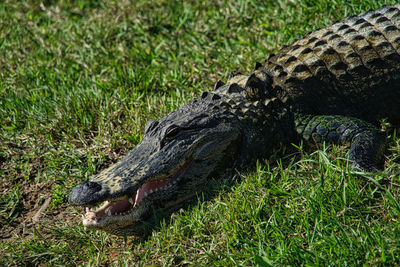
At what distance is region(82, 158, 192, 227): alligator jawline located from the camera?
354cm

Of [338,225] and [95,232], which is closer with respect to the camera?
[338,225]

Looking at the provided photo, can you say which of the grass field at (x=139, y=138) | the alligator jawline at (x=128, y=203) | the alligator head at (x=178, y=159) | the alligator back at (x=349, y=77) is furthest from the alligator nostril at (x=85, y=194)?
the alligator back at (x=349, y=77)

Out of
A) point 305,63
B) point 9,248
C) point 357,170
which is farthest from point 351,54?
point 9,248

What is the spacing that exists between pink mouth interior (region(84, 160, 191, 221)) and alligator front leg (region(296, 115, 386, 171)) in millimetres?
1082

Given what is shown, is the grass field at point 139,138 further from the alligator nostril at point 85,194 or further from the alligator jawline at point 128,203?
the alligator nostril at point 85,194

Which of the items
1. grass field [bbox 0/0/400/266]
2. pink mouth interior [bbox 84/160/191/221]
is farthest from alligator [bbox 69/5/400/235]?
grass field [bbox 0/0/400/266]

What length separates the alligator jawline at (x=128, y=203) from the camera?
354 centimetres

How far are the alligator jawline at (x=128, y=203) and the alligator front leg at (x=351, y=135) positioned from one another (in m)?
1.04

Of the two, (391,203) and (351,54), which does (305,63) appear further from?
(391,203)

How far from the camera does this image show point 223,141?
155 inches

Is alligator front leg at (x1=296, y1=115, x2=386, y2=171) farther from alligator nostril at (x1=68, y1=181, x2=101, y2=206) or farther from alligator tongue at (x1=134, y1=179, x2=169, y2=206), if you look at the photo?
alligator nostril at (x1=68, y1=181, x2=101, y2=206)

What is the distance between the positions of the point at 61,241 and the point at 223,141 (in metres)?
1.53

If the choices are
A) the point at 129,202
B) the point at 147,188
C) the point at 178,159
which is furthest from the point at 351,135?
the point at 129,202

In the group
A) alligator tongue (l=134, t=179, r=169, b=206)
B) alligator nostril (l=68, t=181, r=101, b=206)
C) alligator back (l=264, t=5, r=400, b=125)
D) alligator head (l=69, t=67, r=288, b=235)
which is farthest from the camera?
alligator back (l=264, t=5, r=400, b=125)
